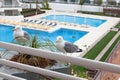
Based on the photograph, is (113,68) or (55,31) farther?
(55,31)

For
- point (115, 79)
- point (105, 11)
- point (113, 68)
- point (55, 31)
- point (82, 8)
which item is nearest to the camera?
point (113, 68)

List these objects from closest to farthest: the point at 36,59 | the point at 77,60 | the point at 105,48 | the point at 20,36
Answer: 1. the point at 77,60
2. the point at 36,59
3. the point at 20,36
4. the point at 105,48

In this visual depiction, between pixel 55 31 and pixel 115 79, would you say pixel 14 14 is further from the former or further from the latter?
pixel 115 79

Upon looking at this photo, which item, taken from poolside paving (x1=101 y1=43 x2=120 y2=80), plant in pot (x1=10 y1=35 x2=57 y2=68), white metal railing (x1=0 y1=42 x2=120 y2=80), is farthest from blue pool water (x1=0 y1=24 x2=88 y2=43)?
white metal railing (x1=0 y1=42 x2=120 y2=80)

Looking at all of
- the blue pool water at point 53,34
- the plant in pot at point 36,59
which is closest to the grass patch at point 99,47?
the blue pool water at point 53,34

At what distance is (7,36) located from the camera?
1759cm

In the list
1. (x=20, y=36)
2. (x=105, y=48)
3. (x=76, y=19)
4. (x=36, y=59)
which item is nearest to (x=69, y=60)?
(x=36, y=59)

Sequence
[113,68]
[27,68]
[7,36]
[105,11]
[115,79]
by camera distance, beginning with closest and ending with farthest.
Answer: [113,68]
[27,68]
[115,79]
[7,36]
[105,11]

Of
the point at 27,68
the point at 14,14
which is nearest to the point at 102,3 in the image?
the point at 14,14

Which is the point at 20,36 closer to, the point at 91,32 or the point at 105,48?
the point at 105,48

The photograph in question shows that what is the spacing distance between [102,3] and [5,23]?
13808 millimetres

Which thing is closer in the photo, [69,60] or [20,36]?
[69,60]

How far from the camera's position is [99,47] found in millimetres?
13922

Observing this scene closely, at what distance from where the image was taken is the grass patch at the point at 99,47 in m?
12.1
